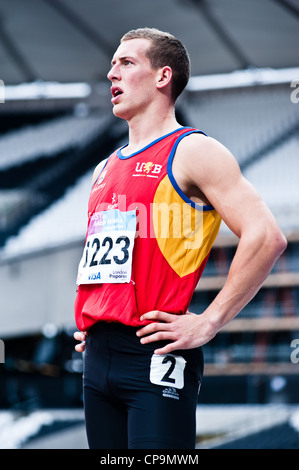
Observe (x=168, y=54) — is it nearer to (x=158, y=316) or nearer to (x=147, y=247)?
(x=147, y=247)

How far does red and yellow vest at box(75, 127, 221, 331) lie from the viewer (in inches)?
63.9

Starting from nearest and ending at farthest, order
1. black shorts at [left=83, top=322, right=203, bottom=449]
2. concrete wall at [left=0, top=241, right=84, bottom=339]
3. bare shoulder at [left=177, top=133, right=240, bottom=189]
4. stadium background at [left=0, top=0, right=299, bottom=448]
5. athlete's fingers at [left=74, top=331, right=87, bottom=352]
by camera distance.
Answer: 1. black shorts at [left=83, top=322, right=203, bottom=449]
2. bare shoulder at [left=177, top=133, right=240, bottom=189]
3. athlete's fingers at [left=74, top=331, right=87, bottom=352]
4. stadium background at [left=0, top=0, right=299, bottom=448]
5. concrete wall at [left=0, top=241, right=84, bottom=339]

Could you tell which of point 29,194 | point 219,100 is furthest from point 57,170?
point 219,100

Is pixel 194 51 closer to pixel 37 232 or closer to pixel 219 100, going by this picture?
pixel 219 100

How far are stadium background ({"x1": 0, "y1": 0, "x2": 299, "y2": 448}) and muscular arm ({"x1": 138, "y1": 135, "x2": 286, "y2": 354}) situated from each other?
230 inches

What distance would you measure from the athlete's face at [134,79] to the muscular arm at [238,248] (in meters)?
0.29

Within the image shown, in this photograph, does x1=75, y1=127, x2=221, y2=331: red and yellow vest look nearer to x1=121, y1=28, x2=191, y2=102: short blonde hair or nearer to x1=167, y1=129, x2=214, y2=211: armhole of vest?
x1=167, y1=129, x2=214, y2=211: armhole of vest

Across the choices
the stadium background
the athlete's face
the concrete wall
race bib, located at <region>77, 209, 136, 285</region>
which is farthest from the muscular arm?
the concrete wall

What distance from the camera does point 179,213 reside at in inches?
65.7

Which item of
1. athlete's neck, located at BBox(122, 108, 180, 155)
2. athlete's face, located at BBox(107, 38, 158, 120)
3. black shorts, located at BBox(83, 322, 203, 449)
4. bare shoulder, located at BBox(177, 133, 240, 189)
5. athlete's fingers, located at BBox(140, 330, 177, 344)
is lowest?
black shorts, located at BBox(83, 322, 203, 449)

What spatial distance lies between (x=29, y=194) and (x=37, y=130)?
141 centimetres

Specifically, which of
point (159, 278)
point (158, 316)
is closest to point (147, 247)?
point (159, 278)

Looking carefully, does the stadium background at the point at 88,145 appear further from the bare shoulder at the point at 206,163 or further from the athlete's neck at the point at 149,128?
the bare shoulder at the point at 206,163

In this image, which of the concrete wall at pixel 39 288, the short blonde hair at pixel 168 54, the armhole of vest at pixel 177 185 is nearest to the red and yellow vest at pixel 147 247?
the armhole of vest at pixel 177 185
